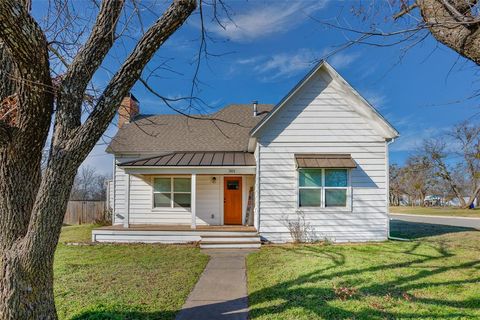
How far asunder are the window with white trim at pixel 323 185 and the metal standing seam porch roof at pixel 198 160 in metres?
2.06

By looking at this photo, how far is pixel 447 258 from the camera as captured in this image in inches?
311

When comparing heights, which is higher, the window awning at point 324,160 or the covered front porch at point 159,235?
the window awning at point 324,160

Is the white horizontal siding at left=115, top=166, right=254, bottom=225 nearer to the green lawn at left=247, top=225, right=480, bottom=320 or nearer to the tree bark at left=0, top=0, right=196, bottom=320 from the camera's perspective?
the green lawn at left=247, top=225, right=480, bottom=320

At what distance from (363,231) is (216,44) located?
8853 millimetres

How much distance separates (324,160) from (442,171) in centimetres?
3096

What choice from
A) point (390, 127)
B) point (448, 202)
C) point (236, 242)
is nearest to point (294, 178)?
point (236, 242)

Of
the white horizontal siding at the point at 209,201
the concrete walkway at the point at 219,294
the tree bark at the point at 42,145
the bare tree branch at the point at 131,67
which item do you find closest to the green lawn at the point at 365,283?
the concrete walkway at the point at 219,294

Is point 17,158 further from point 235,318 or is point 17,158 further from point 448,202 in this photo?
point 448,202

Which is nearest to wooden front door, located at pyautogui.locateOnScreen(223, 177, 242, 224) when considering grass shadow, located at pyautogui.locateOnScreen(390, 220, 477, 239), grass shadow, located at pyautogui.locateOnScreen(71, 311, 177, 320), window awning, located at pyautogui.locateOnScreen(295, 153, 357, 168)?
window awning, located at pyautogui.locateOnScreen(295, 153, 357, 168)

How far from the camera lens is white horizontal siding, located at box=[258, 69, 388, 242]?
1047 centimetres

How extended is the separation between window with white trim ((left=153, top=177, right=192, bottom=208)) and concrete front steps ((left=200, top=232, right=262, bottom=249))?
10.8 feet

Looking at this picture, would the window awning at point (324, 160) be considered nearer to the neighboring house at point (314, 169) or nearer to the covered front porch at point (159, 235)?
the neighboring house at point (314, 169)

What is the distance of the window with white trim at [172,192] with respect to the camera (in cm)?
1324

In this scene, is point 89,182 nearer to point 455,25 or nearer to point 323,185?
point 323,185
